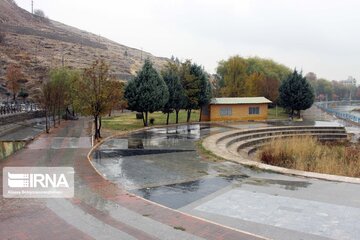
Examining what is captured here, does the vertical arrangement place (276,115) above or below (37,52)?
below

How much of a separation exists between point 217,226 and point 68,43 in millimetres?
112630

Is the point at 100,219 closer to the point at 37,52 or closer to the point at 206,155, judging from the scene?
the point at 206,155

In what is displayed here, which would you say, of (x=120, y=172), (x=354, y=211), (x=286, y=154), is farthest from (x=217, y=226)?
(x=286, y=154)

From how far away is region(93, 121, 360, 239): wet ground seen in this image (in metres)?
7.68

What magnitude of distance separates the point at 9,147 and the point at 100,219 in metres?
13.2

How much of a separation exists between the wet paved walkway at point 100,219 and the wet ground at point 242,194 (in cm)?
55

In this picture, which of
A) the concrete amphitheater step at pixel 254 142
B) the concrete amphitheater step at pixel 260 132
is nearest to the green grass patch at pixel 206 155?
the concrete amphitheater step at pixel 254 142

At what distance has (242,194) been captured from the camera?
10.2m

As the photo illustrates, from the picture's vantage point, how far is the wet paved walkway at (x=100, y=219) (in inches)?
279

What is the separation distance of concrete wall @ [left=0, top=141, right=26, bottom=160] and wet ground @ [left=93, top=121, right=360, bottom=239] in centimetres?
437

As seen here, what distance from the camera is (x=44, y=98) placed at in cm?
2666

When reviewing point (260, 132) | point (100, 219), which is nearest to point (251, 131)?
point (260, 132)

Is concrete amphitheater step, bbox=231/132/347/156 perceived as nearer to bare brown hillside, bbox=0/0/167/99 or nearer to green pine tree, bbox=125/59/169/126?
green pine tree, bbox=125/59/169/126

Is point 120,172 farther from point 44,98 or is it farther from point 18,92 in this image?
point 18,92
